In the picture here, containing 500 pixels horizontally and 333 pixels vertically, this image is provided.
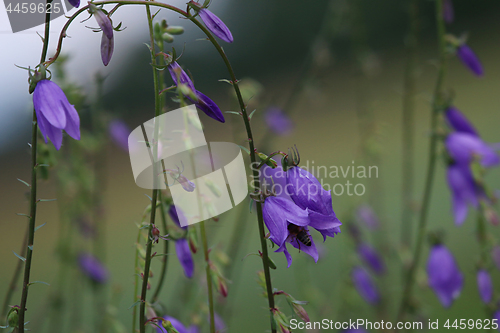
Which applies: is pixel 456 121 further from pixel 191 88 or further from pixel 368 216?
pixel 191 88

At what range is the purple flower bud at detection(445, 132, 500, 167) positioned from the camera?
5.68ft

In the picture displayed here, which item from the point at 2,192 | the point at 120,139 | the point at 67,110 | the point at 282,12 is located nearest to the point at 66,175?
the point at 120,139

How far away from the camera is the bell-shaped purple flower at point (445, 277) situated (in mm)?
1801

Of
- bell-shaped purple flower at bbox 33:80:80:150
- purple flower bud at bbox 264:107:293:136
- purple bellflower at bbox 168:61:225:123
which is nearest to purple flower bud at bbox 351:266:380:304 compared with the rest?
purple flower bud at bbox 264:107:293:136

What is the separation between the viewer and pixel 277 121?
9.52ft

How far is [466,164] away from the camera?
68.4 inches

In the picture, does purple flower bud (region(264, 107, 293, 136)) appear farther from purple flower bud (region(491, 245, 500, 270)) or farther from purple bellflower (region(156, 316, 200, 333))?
purple bellflower (region(156, 316, 200, 333))

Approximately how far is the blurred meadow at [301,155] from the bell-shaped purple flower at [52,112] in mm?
348

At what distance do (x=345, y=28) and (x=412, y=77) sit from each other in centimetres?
53

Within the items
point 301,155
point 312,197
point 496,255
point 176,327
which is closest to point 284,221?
point 312,197

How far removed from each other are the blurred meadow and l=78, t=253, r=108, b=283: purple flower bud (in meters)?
0.05

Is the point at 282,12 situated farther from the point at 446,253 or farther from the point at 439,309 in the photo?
the point at 446,253

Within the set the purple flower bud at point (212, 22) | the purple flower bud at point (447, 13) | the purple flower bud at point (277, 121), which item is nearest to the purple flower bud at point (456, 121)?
the purple flower bud at point (447, 13)

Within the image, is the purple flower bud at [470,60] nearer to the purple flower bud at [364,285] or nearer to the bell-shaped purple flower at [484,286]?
the bell-shaped purple flower at [484,286]
